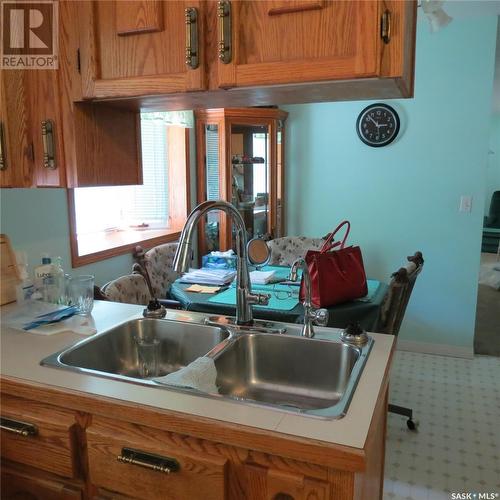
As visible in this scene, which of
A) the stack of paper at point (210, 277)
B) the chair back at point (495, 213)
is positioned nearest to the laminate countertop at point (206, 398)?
the stack of paper at point (210, 277)

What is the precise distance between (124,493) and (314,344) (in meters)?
0.63

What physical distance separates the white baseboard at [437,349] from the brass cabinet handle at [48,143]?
3.00 meters

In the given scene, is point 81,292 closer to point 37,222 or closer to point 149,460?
point 37,222

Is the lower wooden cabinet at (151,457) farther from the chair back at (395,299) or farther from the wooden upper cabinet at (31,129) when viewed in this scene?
the chair back at (395,299)

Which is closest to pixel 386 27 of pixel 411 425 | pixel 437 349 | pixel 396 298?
pixel 396 298

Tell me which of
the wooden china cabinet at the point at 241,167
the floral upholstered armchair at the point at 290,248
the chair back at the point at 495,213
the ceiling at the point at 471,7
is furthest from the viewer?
the chair back at the point at 495,213

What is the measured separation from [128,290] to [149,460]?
132cm

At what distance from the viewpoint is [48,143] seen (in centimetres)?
135

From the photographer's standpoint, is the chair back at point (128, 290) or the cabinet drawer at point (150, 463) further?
the chair back at point (128, 290)

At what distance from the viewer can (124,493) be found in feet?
3.37

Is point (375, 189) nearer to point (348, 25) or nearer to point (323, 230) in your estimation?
point (323, 230)

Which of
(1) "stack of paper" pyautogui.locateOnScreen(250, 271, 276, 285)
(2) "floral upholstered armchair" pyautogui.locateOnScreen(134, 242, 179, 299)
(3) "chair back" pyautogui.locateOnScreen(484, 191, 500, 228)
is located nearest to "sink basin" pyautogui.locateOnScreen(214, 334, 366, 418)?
(1) "stack of paper" pyautogui.locateOnScreen(250, 271, 276, 285)

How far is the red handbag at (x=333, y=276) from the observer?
2.11 m

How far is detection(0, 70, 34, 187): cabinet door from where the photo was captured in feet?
4.46
